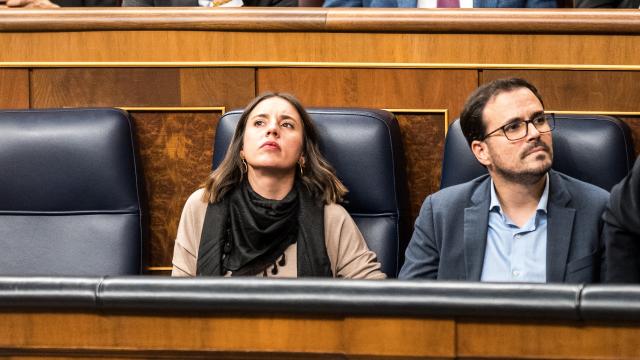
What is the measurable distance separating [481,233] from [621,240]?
181 mm

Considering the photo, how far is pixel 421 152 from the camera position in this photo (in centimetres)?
134

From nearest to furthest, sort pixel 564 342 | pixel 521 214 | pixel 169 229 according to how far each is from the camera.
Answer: pixel 564 342, pixel 521 214, pixel 169 229


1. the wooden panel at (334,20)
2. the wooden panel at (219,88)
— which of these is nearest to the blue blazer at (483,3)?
the wooden panel at (334,20)

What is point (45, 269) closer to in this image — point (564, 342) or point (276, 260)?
point (276, 260)

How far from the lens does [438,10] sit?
53.4 inches

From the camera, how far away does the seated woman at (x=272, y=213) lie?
1.23 meters

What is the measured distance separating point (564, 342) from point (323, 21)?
79cm

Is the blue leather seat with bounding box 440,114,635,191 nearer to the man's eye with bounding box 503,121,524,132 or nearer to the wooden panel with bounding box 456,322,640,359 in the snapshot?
the man's eye with bounding box 503,121,524,132

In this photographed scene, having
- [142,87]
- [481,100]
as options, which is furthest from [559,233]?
[142,87]

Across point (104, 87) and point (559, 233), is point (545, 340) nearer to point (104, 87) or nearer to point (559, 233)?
point (559, 233)

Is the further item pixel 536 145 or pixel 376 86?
pixel 376 86

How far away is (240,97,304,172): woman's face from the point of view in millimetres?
1243

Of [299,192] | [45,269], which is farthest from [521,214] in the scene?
[45,269]

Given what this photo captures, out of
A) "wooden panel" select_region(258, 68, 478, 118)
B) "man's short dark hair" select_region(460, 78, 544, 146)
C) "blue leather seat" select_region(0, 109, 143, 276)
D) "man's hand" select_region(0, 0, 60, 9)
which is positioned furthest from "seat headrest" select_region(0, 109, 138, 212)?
"man's short dark hair" select_region(460, 78, 544, 146)
